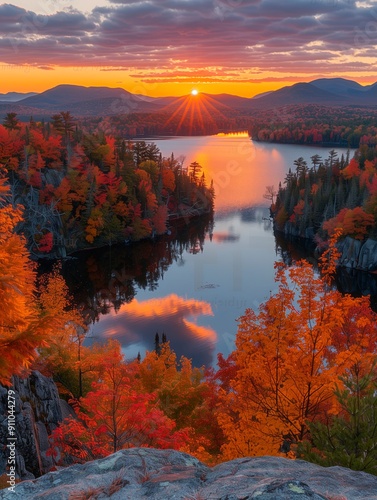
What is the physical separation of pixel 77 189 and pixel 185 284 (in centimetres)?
3981

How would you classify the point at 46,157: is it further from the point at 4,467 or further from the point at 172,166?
the point at 4,467

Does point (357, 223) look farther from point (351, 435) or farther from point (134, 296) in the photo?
point (351, 435)

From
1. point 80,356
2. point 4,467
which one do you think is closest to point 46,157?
point 80,356

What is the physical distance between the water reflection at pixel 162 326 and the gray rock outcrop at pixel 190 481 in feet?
111

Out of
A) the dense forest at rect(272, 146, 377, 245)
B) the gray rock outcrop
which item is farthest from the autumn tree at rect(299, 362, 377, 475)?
the dense forest at rect(272, 146, 377, 245)

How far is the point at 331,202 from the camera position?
96.2 m

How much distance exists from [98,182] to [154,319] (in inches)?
2106

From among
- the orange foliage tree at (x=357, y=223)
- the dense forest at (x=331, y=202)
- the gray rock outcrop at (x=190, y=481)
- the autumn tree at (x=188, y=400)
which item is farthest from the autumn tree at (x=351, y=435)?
the dense forest at (x=331, y=202)

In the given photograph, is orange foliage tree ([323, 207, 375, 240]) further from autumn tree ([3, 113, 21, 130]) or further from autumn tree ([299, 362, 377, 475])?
autumn tree ([299, 362, 377, 475])

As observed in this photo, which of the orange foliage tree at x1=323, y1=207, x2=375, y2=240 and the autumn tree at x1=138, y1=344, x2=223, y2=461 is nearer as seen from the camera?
the autumn tree at x1=138, y1=344, x2=223, y2=461

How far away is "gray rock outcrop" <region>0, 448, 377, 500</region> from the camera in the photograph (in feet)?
A: 22.8

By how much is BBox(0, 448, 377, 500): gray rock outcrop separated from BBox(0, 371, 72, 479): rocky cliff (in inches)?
321

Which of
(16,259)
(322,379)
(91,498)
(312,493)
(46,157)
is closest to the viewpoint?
(312,493)

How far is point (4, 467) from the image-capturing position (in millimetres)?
15383
